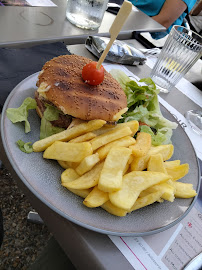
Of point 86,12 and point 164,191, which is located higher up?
point 86,12

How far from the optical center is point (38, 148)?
0.97 metres

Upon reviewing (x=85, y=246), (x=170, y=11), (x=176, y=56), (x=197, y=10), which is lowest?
(x=85, y=246)

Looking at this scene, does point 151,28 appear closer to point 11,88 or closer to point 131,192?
point 11,88

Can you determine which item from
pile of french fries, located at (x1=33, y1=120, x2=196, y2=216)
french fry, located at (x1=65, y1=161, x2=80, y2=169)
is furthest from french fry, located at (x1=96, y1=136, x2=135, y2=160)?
french fry, located at (x1=65, y1=161, x2=80, y2=169)

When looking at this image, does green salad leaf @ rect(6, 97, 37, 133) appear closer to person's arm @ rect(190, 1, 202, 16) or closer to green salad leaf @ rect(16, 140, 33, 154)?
green salad leaf @ rect(16, 140, 33, 154)

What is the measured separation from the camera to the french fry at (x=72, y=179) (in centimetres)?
86

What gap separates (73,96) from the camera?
42.1 inches

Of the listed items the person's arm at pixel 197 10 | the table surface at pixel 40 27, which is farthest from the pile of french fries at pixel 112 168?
the person's arm at pixel 197 10

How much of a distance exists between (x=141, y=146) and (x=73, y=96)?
392 millimetres

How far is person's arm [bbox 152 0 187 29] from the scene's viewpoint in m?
3.60

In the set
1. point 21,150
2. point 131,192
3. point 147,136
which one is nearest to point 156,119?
Result: point 147,136

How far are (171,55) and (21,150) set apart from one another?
5.07 feet

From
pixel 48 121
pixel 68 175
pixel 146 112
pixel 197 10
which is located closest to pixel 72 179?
pixel 68 175

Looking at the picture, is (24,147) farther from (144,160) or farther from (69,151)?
(144,160)
